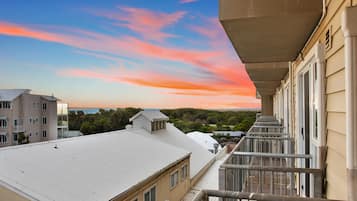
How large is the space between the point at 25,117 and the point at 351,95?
2468 centimetres

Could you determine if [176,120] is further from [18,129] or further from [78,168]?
[78,168]

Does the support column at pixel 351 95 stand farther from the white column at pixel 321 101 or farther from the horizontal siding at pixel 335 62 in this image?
the white column at pixel 321 101

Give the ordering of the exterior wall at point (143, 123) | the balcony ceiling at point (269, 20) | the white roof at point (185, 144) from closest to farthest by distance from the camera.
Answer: the balcony ceiling at point (269, 20) → the white roof at point (185, 144) → the exterior wall at point (143, 123)

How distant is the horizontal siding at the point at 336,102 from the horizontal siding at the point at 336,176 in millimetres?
324

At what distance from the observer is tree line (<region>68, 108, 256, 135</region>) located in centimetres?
2291

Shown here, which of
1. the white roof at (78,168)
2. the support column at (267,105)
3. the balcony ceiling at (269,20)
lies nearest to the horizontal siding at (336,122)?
the balcony ceiling at (269,20)

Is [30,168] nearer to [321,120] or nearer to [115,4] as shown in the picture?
[321,120]

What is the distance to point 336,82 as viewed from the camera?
6.21ft

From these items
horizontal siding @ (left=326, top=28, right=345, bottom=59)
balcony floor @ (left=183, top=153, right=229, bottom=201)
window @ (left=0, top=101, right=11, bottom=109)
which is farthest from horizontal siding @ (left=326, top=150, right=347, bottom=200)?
window @ (left=0, top=101, right=11, bottom=109)

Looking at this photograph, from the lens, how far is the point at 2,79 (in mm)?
19562

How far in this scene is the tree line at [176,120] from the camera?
22906mm

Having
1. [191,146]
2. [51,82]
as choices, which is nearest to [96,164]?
[191,146]

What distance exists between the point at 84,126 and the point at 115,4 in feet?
51.5

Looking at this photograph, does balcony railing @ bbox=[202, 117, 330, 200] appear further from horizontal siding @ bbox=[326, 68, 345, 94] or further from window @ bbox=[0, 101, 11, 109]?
window @ bbox=[0, 101, 11, 109]
